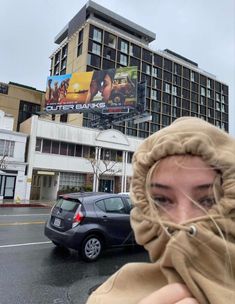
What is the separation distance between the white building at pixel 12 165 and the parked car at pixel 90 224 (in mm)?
21409

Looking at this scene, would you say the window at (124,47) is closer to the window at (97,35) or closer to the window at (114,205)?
the window at (97,35)

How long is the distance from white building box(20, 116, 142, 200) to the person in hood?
27.8m

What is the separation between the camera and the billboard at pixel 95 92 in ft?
121

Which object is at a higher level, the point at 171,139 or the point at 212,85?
the point at 212,85

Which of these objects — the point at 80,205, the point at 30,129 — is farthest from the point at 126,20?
the point at 80,205

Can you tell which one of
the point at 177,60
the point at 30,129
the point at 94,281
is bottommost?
the point at 94,281

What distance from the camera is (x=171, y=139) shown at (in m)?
1.17

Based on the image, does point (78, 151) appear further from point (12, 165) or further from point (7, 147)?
point (7, 147)

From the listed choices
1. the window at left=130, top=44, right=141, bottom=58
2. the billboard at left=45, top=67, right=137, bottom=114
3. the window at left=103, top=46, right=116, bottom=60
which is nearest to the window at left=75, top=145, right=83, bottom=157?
the billboard at left=45, top=67, right=137, bottom=114

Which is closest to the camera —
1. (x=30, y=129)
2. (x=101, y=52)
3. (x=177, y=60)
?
(x=30, y=129)

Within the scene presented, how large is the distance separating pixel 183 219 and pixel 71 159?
3170cm

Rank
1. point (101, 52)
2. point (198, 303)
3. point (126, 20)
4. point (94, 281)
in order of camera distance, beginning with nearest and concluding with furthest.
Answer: point (198, 303) → point (94, 281) → point (101, 52) → point (126, 20)

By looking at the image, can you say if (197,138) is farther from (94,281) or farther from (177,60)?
(177,60)

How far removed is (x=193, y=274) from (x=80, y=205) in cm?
729
